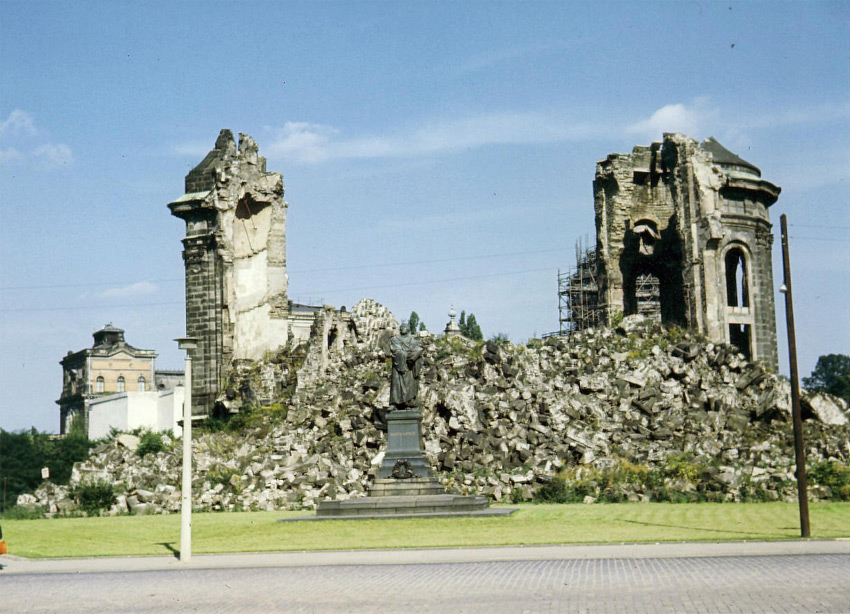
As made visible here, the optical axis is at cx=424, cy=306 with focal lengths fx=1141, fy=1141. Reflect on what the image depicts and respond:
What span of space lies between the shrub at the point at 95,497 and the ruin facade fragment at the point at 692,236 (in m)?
21.8

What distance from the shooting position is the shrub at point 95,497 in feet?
102

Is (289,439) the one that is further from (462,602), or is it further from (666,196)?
(462,602)

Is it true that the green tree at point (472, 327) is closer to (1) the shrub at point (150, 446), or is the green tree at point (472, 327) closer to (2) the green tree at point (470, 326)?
(2) the green tree at point (470, 326)

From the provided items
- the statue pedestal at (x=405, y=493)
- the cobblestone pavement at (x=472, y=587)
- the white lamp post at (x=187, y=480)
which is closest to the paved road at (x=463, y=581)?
the cobblestone pavement at (x=472, y=587)

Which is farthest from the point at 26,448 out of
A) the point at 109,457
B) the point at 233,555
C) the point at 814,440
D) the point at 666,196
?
the point at 233,555

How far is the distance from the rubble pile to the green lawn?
3.31 metres

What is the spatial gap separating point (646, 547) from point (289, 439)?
19.1 meters

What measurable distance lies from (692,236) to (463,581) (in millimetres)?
32691

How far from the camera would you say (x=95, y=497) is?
31.3 meters

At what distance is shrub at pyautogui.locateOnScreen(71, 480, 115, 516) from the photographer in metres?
31.1

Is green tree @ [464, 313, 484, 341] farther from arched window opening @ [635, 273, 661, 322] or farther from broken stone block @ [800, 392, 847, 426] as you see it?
broken stone block @ [800, 392, 847, 426]

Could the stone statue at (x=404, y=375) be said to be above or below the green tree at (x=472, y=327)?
below

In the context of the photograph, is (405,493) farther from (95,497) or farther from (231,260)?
(231,260)

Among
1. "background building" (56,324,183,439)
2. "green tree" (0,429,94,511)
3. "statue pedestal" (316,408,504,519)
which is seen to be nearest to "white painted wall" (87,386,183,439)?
"green tree" (0,429,94,511)
